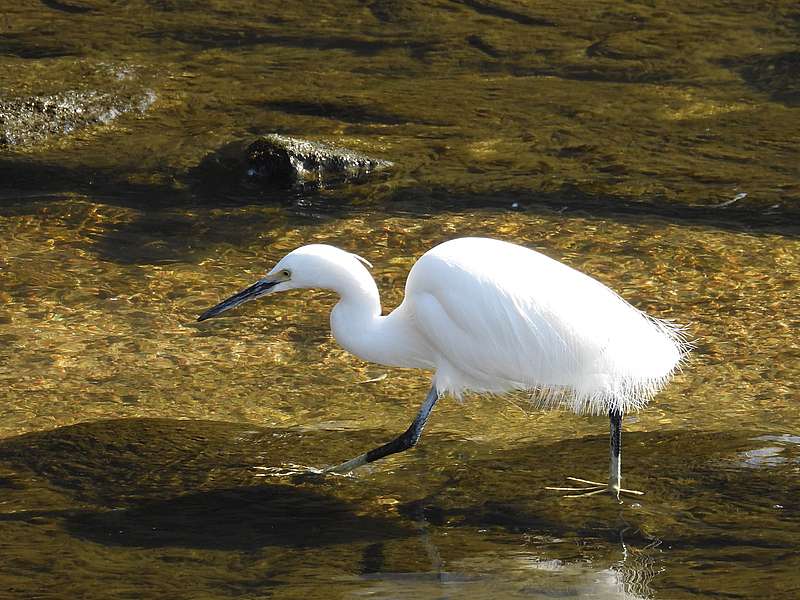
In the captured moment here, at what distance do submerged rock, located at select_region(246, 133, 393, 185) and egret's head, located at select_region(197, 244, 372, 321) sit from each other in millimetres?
3328

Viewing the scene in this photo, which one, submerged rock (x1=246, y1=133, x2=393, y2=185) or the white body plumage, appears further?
submerged rock (x1=246, y1=133, x2=393, y2=185)

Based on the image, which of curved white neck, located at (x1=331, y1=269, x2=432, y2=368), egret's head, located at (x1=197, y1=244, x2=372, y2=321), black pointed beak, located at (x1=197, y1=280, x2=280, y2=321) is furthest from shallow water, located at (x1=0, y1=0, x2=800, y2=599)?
egret's head, located at (x1=197, y1=244, x2=372, y2=321)

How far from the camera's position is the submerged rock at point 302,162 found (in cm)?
771

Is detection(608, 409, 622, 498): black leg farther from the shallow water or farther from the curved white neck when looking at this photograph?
the curved white neck

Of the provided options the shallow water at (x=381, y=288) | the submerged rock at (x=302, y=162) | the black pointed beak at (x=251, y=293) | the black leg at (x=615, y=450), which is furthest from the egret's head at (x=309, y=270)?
the submerged rock at (x=302, y=162)

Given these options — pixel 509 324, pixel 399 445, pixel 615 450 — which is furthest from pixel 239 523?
pixel 615 450

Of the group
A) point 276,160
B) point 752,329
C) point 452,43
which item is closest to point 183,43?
point 452,43

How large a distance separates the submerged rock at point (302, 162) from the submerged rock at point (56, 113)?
1.46m

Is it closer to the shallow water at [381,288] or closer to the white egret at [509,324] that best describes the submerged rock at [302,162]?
the shallow water at [381,288]

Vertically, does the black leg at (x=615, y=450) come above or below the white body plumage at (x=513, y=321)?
below

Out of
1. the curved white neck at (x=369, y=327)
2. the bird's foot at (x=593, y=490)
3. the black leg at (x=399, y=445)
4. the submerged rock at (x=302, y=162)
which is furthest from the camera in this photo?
the submerged rock at (x=302, y=162)

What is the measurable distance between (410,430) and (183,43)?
A: 6.88 meters

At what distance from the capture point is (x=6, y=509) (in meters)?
4.11

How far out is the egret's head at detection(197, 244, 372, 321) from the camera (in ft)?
14.3
